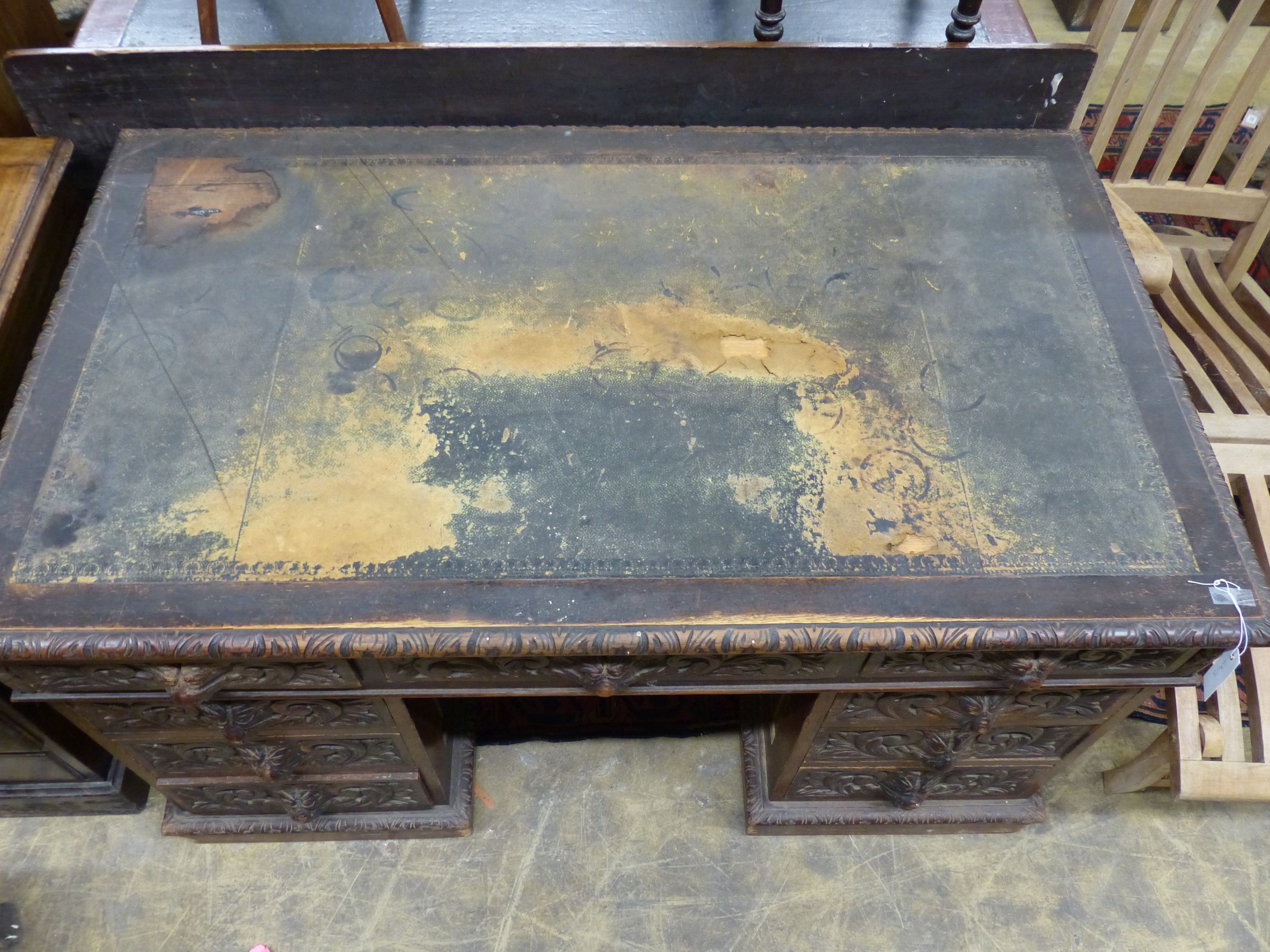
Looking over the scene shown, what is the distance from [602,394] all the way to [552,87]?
675 mm

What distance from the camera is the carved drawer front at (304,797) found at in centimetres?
166

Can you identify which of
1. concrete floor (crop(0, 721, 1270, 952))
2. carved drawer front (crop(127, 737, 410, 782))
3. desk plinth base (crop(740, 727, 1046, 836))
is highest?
carved drawer front (crop(127, 737, 410, 782))

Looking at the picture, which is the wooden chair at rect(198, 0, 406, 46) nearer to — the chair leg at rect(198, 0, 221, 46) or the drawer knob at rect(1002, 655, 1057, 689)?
the chair leg at rect(198, 0, 221, 46)

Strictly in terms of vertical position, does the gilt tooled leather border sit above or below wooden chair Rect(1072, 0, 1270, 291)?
below

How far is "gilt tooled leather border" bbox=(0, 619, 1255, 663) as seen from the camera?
3.72 feet

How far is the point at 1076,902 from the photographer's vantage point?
1856 millimetres

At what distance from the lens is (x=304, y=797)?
65.8 inches

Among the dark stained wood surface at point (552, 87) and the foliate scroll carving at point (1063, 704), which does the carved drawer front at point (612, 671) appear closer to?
the foliate scroll carving at point (1063, 704)

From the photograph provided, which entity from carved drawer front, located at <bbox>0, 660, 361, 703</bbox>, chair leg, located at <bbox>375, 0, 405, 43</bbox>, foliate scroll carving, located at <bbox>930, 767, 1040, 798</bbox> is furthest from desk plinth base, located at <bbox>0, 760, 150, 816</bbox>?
foliate scroll carving, located at <bbox>930, 767, 1040, 798</bbox>

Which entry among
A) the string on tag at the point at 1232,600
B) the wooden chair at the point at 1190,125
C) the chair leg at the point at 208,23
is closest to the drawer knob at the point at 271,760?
the chair leg at the point at 208,23

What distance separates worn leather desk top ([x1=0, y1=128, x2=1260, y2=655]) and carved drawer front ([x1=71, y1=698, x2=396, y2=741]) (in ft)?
0.90

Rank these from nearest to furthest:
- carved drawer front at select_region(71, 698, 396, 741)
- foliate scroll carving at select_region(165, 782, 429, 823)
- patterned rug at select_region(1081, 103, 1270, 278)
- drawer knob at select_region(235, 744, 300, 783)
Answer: carved drawer front at select_region(71, 698, 396, 741)
drawer knob at select_region(235, 744, 300, 783)
foliate scroll carving at select_region(165, 782, 429, 823)
patterned rug at select_region(1081, 103, 1270, 278)

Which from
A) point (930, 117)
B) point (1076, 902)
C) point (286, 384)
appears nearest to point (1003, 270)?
point (930, 117)

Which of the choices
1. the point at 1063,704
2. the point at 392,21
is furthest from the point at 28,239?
the point at 1063,704
